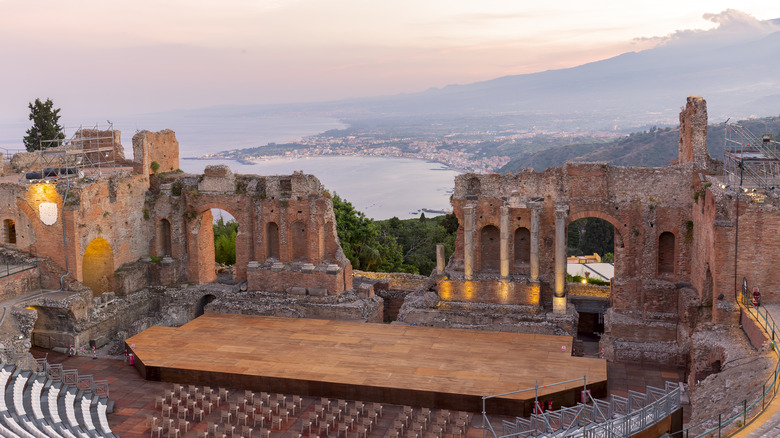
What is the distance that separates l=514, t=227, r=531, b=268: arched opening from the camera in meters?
26.9

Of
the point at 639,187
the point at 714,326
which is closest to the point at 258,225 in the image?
the point at 639,187

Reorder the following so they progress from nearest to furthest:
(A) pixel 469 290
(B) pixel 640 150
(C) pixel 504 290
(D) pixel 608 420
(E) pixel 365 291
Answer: (D) pixel 608 420 → (C) pixel 504 290 → (A) pixel 469 290 → (E) pixel 365 291 → (B) pixel 640 150

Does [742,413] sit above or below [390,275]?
above

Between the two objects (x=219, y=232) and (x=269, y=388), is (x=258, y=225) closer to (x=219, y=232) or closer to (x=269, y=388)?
(x=269, y=388)

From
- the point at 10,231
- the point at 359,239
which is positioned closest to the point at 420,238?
the point at 359,239

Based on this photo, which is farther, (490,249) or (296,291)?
(296,291)

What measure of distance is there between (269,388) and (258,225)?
896 cm

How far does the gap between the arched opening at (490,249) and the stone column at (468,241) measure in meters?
1.16

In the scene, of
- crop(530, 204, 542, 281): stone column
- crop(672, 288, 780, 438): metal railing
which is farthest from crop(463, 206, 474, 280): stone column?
crop(672, 288, 780, 438): metal railing

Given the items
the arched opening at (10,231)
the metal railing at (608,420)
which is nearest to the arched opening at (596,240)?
the metal railing at (608,420)

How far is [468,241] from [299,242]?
7287 mm

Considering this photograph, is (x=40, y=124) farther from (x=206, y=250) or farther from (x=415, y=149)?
(x=415, y=149)

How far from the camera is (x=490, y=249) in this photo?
2761 centimetres

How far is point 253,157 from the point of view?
7044cm
